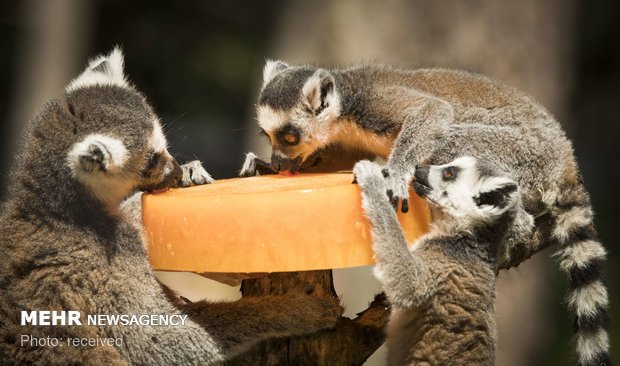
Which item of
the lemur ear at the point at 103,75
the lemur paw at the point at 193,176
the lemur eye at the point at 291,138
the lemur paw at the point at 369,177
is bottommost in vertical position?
the lemur paw at the point at 369,177

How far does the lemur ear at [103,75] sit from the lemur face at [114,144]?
0.4 inches

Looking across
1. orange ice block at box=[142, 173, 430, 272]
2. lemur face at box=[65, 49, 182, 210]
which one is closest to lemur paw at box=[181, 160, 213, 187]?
lemur face at box=[65, 49, 182, 210]

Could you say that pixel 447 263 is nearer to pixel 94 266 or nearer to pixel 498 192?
pixel 498 192

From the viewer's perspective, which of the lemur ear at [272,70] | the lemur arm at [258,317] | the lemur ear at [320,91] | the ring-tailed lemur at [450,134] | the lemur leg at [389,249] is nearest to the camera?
the lemur leg at [389,249]

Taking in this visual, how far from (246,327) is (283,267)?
0.64 metres

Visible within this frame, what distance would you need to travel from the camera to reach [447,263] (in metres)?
3.76

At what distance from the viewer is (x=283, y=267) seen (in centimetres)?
300

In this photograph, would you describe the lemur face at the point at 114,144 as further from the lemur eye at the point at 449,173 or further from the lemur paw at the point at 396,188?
the lemur eye at the point at 449,173

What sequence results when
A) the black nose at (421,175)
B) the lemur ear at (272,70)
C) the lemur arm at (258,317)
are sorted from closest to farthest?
1. the lemur arm at (258,317)
2. the black nose at (421,175)
3. the lemur ear at (272,70)

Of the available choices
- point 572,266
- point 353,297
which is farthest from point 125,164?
point 353,297

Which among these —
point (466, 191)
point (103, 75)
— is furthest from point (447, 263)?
point (103, 75)

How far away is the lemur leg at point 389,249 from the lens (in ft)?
10.8

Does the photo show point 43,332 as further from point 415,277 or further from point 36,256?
point 415,277

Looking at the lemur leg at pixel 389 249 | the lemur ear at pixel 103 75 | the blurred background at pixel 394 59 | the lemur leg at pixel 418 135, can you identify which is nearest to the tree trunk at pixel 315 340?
the lemur leg at pixel 389 249
